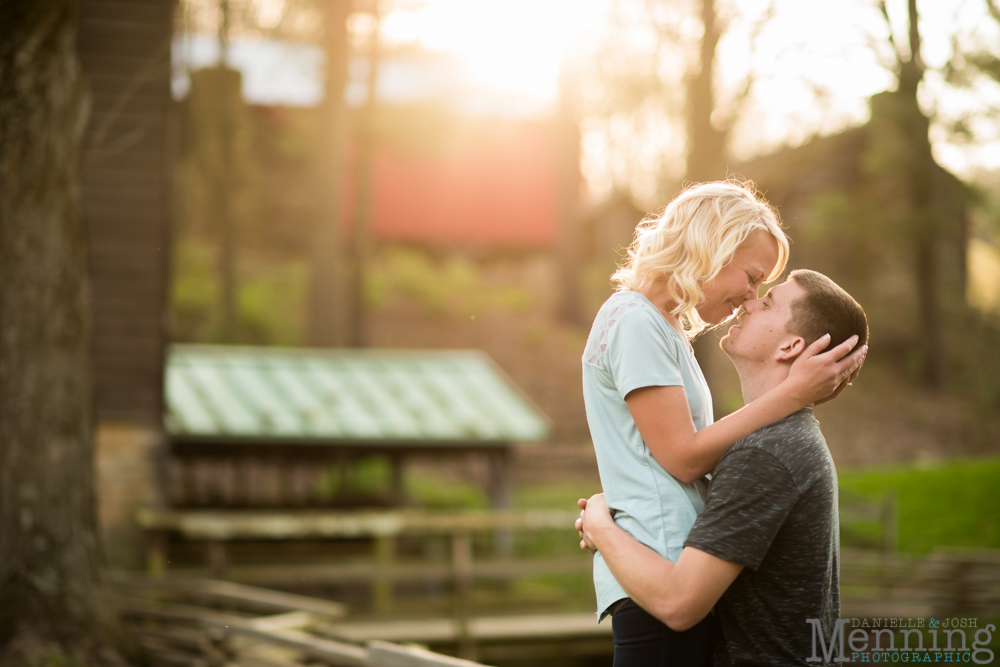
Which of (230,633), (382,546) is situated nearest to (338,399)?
(382,546)

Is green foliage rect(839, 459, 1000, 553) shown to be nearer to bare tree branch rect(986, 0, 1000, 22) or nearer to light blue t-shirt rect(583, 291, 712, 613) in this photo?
bare tree branch rect(986, 0, 1000, 22)

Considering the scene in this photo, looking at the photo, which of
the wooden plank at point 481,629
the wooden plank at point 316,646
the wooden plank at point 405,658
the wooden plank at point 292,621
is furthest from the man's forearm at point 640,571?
the wooden plank at point 481,629

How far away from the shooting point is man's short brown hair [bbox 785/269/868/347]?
83.9 inches

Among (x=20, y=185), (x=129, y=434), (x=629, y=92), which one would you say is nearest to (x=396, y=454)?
(x=129, y=434)

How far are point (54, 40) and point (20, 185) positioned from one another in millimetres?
864

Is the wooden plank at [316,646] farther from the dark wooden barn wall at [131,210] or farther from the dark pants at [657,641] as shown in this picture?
the dark wooden barn wall at [131,210]

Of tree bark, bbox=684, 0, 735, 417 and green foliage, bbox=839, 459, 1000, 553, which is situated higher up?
tree bark, bbox=684, 0, 735, 417

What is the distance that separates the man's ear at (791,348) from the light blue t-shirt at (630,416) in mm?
218

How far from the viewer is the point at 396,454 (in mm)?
12883

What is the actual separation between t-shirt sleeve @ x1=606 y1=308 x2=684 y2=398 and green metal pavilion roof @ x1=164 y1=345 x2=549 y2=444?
9.67 metres

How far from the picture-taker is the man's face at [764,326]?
2.17 metres

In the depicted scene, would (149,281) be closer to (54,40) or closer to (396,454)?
(396,454)

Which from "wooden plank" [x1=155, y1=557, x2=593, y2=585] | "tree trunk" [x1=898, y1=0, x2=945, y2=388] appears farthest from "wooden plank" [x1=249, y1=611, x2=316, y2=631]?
"tree trunk" [x1=898, y1=0, x2=945, y2=388]

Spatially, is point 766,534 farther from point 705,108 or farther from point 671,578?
point 705,108
